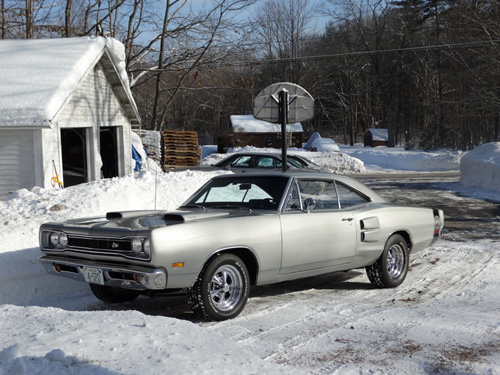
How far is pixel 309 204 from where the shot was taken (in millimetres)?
6891

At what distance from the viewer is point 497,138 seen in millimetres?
48000

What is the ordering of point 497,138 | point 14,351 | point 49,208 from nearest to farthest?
point 14,351, point 49,208, point 497,138

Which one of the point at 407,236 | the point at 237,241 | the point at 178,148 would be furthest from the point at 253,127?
the point at 237,241

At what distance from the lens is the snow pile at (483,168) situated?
2030cm

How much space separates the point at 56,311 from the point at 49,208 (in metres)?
5.39

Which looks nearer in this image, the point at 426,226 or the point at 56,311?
the point at 56,311

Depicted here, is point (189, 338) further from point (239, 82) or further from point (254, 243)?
point (239, 82)

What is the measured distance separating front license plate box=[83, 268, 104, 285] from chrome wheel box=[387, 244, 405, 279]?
3.78 metres

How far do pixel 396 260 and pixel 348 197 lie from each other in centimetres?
109

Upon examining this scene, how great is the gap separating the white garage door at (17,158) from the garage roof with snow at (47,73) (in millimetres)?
857

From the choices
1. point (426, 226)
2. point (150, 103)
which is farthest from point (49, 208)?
point (150, 103)

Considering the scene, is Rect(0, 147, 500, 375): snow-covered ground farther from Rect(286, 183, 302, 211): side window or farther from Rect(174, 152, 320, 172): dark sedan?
Rect(174, 152, 320, 172): dark sedan

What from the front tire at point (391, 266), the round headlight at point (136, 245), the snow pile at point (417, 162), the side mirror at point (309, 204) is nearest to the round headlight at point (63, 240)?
the round headlight at point (136, 245)

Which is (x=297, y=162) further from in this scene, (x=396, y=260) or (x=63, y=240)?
(x=63, y=240)
